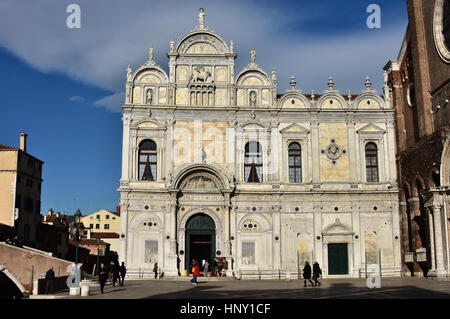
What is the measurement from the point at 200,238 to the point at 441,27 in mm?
19750

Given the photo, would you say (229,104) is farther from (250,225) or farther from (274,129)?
(250,225)

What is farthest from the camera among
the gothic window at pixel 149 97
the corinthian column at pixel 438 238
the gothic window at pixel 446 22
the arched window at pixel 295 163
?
the gothic window at pixel 149 97

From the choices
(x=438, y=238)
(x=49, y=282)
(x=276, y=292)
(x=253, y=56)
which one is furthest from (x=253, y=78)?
(x=49, y=282)

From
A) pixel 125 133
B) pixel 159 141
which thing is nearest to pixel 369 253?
pixel 159 141

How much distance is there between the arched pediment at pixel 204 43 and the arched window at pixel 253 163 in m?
7.02

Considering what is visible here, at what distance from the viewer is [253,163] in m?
36.7

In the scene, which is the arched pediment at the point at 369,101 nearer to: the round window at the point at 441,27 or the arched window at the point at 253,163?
the round window at the point at 441,27

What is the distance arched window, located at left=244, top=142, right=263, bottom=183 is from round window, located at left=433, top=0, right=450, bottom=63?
12804mm

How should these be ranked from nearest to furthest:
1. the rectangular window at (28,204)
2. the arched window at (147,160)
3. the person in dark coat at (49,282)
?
the person in dark coat at (49,282) < the arched window at (147,160) < the rectangular window at (28,204)

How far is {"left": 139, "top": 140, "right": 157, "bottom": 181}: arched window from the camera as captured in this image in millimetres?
36281

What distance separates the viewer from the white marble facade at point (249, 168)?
1396 inches

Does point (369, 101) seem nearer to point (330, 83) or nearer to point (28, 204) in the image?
point (330, 83)

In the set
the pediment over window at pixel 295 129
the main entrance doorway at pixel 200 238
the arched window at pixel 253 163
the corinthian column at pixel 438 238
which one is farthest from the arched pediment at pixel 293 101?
the corinthian column at pixel 438 238

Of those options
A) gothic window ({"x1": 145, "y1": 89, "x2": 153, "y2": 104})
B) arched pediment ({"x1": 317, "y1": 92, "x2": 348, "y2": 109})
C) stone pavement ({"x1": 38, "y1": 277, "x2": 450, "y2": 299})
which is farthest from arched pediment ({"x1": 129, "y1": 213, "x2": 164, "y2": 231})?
arched pediment ({"x1": 317, "y1": 92, "x2": 348, "y2": 109})
